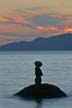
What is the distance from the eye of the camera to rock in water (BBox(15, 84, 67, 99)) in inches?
1419

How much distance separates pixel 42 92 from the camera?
3638 cm

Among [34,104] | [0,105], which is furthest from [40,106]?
[0,105]

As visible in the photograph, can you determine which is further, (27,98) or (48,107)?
(27,98)

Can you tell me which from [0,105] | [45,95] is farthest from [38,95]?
[0,105]

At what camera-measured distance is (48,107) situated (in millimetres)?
34469

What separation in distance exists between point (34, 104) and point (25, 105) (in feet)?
2.31

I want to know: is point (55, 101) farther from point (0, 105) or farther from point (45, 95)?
point (0, 105)

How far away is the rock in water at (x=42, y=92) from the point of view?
36.0 meters

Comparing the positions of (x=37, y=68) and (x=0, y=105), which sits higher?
(x=37, y=68)

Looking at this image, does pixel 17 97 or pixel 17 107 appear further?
pixel 17 97

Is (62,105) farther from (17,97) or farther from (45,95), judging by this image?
(17,97)

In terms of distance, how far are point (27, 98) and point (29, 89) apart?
35.0 inches

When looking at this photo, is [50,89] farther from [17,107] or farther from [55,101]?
[17,107]

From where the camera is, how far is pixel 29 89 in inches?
1430
